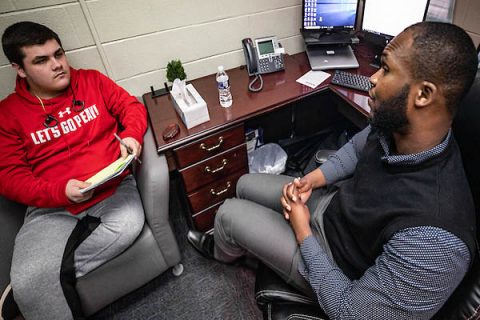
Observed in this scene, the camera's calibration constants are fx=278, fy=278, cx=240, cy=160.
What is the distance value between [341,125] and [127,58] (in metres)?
1.60

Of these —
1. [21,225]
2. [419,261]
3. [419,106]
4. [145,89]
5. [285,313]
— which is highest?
[419,106]

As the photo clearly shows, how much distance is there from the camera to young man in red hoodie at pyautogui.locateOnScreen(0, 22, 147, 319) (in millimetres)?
1067

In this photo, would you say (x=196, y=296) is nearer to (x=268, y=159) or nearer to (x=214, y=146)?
(x=214, y=146)

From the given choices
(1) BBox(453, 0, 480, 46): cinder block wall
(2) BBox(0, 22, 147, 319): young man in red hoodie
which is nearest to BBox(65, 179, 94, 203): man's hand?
(2) BBox(0, 22, 147, 319): young man in red hoodie

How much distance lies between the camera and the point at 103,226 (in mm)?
1171

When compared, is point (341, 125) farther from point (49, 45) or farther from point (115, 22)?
point (49, 45)

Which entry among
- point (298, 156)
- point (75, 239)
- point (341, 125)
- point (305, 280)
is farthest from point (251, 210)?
point (341, 125)

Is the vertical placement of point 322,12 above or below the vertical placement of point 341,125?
above

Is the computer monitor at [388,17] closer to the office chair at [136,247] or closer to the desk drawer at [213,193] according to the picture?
the desk drawer at [213,193]

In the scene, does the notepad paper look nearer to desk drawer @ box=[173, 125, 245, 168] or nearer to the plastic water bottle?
desk drawer @ box=[173, 125, 245, 168]

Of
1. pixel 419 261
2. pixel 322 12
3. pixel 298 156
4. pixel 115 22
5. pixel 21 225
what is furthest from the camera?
pixel 298 156

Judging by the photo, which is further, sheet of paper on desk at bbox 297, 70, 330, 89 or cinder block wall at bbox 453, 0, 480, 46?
sheet of paper on desk at bbox 297, 70, 330, 89

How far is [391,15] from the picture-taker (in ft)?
4.77

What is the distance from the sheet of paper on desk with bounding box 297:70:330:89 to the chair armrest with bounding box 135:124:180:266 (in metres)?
0.88
